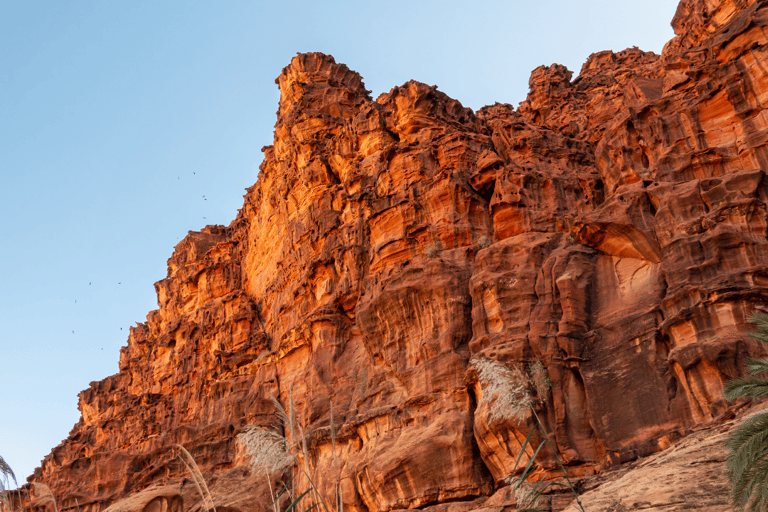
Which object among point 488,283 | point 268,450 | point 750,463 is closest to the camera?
point 268,450

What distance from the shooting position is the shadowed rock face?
89.8 ft

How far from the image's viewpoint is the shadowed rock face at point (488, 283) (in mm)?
27375

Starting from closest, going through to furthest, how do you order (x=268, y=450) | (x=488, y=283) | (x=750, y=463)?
(x=268, y=450), (x=750, y=463), (x=488, y=283)

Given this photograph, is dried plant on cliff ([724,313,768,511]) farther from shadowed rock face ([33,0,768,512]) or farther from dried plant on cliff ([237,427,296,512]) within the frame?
dried plant on cliff ([237,427,296,512])

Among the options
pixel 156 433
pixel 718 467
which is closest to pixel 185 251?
pixel 156 433

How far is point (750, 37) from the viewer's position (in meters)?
31.8

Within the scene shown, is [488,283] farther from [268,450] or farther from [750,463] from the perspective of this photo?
[268,450]

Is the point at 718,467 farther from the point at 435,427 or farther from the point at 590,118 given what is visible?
the point at 590,118

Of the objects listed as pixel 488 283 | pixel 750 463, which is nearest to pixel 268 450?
pixel 750 463

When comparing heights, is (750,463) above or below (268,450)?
below

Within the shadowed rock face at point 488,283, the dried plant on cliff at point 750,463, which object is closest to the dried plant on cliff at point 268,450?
the shadowed rock face at point 488,283

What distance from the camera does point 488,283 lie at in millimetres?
→ 33812

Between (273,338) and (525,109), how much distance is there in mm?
30612

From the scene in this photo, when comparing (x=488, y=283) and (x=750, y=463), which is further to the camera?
(x=488, y=283)
